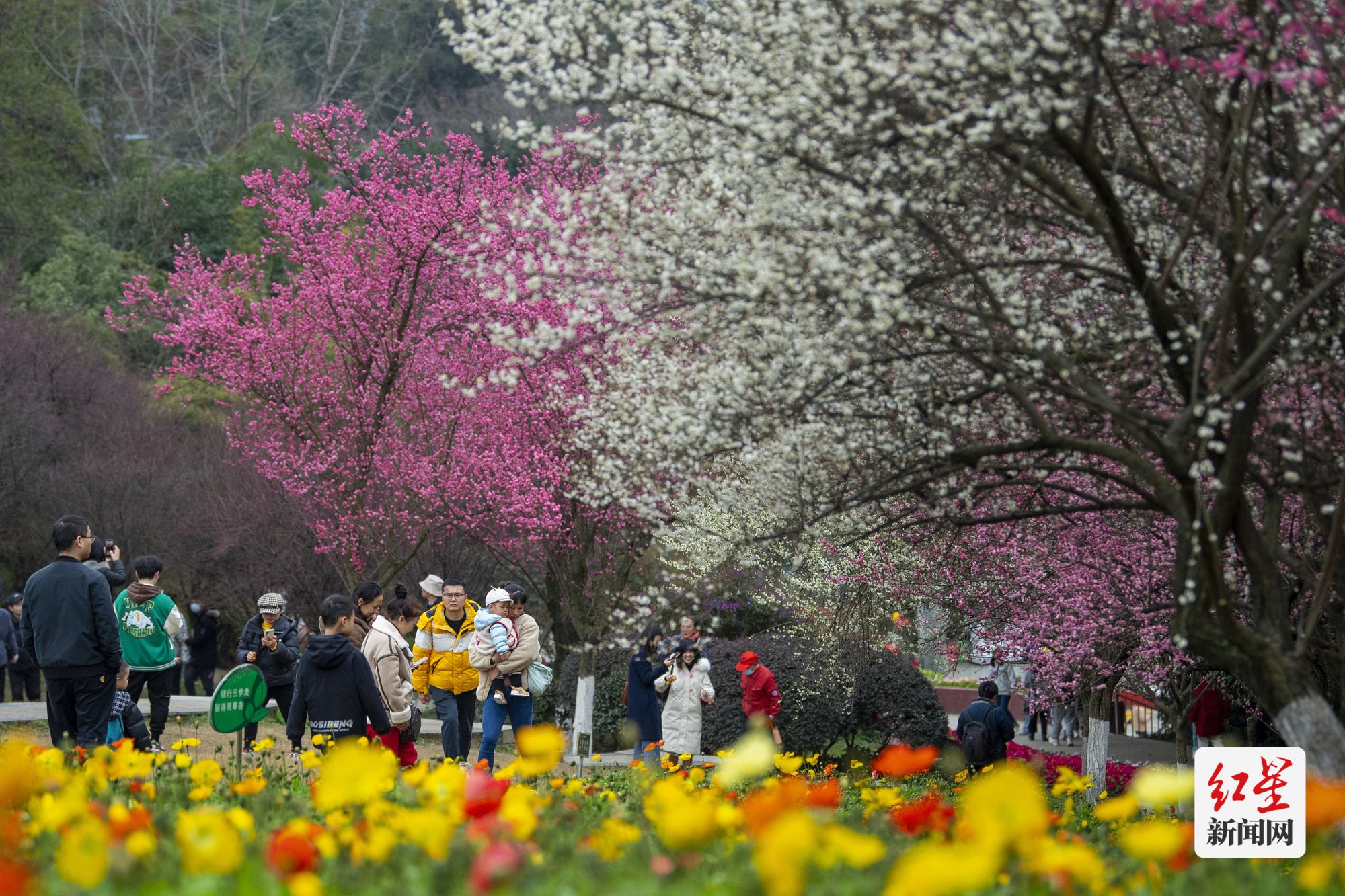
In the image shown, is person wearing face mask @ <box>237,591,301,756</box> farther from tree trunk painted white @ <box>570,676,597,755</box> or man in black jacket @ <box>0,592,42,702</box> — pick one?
man in black jacket @ <box>0,592,42,702</box>

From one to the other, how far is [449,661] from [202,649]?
1209 cm

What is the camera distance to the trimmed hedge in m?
17.0

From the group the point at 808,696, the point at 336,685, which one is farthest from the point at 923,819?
the point at 808,696

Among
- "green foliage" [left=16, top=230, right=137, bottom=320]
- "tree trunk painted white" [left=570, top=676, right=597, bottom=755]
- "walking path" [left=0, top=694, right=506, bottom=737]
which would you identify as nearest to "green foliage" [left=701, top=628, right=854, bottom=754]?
"tree trunk painted white" [left=570, top=676, right=597, bottom=755]

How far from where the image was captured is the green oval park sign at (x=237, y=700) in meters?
8.05

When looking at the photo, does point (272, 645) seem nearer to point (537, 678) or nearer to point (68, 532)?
point (537, 678)

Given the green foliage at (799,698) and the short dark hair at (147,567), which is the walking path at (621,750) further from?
the short dark hair at (147,567)

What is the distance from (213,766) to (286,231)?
14.3 meters

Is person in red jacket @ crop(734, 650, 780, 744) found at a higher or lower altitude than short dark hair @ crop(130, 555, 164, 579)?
lower

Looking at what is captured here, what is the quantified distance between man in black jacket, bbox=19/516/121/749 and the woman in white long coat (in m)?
4.84

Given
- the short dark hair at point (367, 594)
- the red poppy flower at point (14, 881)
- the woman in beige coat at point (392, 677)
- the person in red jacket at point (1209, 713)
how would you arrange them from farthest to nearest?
the person in red jacket at point (1209, 713), the short dark hair at point (367, 594), the woman in beige coat at point (392, 677), the red poppy flower at point (14, 881)

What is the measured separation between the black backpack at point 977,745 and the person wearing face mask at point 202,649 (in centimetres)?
1266

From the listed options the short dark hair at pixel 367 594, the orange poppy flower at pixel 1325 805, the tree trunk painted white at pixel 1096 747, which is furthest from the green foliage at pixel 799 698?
the orange poppy flower at pixel 1325 805

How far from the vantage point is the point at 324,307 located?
723 inches
